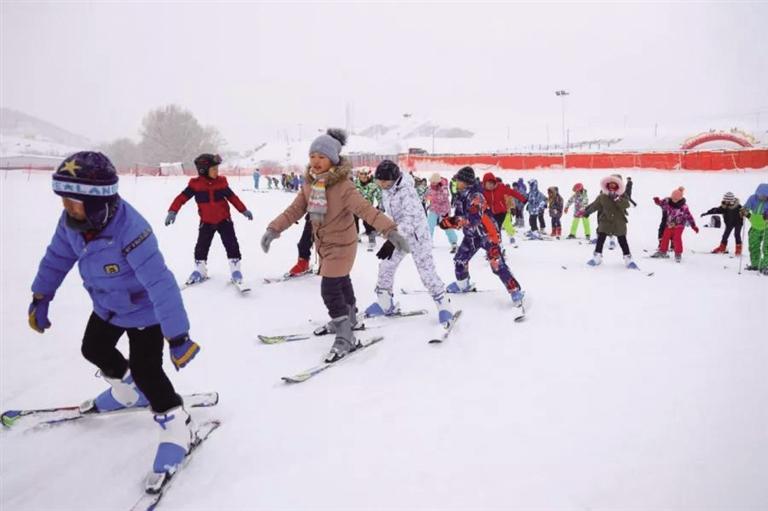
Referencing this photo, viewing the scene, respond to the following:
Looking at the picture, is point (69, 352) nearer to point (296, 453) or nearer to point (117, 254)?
point (117, 254)

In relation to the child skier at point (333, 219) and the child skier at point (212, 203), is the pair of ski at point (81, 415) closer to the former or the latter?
the child skier at point (333, 219)

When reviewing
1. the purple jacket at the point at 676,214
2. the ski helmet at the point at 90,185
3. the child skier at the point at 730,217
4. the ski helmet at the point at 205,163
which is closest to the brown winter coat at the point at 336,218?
the ski helmet at the point at 90,185

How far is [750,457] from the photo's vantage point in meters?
2.70

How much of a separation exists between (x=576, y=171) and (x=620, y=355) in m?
23.4

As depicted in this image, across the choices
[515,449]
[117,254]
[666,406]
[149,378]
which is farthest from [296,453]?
[666,406]

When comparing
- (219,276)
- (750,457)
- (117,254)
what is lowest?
(750,457)

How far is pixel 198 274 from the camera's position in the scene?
7.10 meters

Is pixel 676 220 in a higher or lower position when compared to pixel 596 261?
higher

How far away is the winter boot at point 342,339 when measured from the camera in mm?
4192

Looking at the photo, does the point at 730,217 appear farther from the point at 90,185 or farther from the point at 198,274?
the point at 90,185

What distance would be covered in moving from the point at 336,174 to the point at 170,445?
92.4 inches

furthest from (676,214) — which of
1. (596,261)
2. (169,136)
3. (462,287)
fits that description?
(169,136)

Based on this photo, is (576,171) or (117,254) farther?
(576,171)

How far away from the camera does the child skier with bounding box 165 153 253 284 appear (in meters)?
6.47
